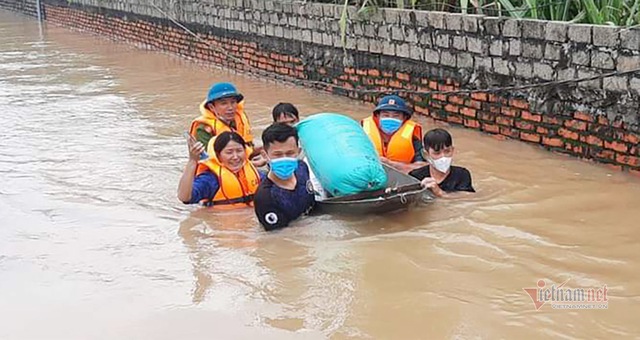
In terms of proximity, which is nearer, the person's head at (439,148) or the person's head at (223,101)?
the person's head at (439,148)

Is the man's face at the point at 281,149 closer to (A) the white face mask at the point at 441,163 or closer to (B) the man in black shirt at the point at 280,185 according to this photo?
(B) the man in black shirt at the point at 280,185

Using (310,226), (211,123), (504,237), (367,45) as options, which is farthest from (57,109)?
(504,237)

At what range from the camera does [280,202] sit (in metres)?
5.47

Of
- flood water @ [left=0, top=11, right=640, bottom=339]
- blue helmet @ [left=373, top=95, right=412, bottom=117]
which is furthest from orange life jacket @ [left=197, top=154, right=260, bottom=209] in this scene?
blue helmet @ [left=373, top=95, right=412, bottom=117]

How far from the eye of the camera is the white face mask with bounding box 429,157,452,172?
5.85 meters

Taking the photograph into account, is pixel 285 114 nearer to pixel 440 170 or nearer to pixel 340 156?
pixel 340 156

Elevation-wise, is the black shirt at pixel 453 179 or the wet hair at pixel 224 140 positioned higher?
the wet hair at pixel 224 140

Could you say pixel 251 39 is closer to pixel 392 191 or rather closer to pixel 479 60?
pixel 479 60

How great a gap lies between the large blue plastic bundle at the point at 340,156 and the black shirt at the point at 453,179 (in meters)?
0.43

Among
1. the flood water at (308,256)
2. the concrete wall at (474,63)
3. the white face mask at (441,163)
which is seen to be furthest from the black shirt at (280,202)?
the concrete wall at (474,63)

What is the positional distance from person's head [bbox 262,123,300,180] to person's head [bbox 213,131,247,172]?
1.53 ft

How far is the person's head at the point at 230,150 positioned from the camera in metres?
5.86

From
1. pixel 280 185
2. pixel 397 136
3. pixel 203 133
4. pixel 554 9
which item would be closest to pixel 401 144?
pixel 397 136

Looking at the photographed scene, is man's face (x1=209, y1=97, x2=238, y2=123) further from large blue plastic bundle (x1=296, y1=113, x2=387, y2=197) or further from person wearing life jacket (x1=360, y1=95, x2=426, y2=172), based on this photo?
person wearing life jacket (x1=360, y1=95, x2=426, y2=172)
